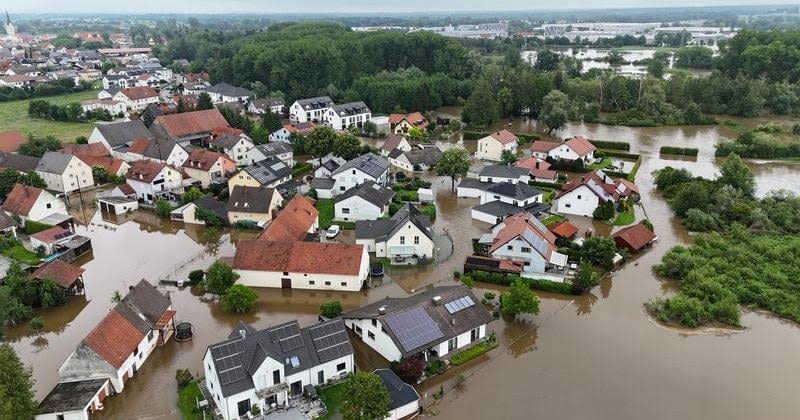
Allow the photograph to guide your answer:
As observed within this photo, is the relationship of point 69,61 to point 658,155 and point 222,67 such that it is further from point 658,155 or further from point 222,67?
point 658,155

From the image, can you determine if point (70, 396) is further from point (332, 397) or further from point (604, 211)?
point (604, 211)

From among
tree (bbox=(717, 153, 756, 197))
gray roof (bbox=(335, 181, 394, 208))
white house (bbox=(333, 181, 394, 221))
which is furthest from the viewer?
tree (bbox=(717, 153, 756, 197))

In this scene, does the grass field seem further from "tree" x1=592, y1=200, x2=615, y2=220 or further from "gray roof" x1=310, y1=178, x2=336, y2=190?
"tree" x1=592, y1=200, x2=615, y2=220

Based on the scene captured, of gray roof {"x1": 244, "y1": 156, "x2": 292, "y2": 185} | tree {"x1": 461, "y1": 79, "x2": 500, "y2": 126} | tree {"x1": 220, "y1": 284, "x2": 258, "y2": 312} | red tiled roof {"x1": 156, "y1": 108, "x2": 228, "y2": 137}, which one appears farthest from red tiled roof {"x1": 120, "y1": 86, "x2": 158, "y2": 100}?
tree {"x1": 220, "y1": 284, "x2": 258, "y2": 312}

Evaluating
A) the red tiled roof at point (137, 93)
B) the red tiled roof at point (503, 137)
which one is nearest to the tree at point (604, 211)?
the red tiled roof at point (503, 137)

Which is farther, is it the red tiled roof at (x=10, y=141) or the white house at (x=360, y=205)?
the red tiled roof at (x=10, y=141)

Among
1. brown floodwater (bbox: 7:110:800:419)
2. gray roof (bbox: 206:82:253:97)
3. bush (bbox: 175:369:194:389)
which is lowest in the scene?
brown floodwater (bbox: 7:110:800:419)

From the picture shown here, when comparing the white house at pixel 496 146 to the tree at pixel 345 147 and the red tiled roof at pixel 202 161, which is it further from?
the red tiled roof at pixel 202 161
